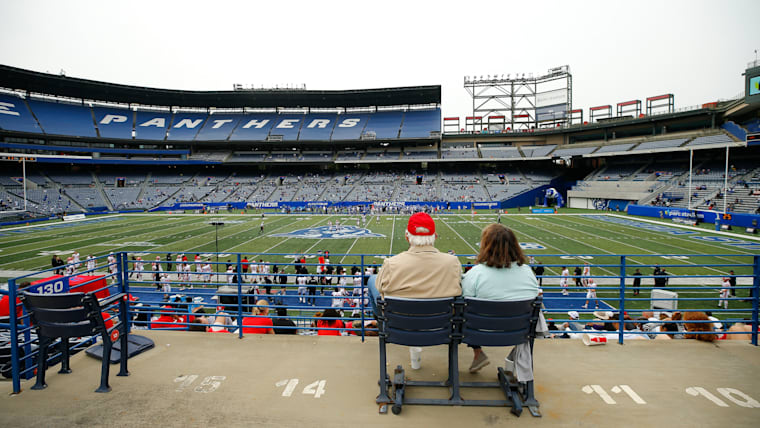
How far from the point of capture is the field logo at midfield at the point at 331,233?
26130mm

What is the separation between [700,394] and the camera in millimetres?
3666

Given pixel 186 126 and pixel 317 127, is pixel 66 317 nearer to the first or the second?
pixel 317 127

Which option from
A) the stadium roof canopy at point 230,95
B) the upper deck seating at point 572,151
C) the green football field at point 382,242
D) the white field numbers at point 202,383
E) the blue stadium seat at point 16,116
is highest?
the stadium roof canopy at point 230,95

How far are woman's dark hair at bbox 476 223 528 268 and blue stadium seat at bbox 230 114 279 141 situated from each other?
213 feet

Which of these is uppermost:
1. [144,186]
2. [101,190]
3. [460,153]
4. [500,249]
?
[460,153]

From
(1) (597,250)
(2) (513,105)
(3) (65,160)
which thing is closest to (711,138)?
(2) (513,105)

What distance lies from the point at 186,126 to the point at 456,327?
73.3 meters

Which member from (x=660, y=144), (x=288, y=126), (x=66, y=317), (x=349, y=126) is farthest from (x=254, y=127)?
(x=66, y=317)

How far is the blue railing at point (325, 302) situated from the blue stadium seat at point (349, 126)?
4728 centimetres

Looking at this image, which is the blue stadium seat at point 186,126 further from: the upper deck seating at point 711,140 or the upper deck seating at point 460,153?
the upper deck seating at point 711,140

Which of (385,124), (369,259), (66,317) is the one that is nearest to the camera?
(66,317)

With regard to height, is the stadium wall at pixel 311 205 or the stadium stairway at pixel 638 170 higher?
the stadium stairway at pixel 638 170

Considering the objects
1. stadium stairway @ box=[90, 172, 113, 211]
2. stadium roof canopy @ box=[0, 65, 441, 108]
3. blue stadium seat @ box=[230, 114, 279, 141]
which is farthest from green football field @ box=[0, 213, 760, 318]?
stadium roof canopy @ box=[0, 65, 441, 108]

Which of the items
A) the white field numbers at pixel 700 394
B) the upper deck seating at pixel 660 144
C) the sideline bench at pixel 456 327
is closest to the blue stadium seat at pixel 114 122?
the sideline bench at pixel 456 327
